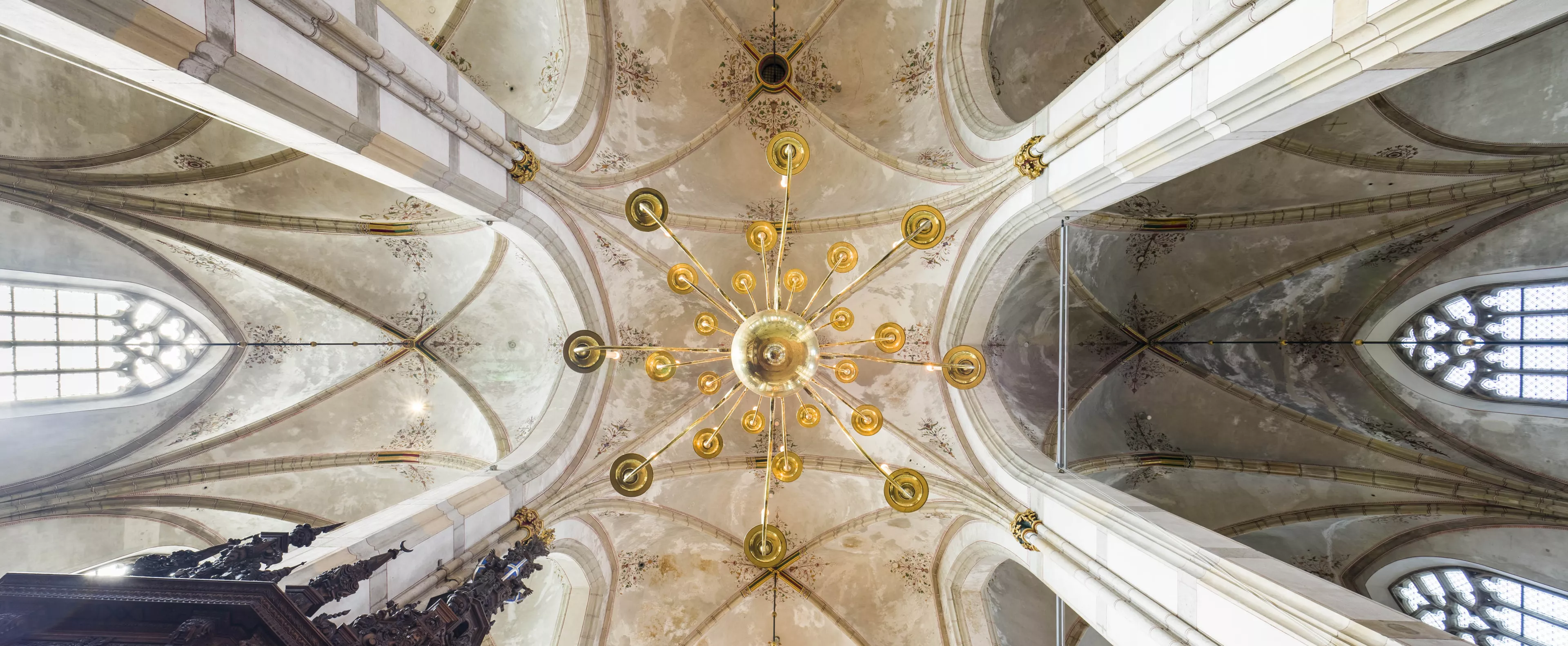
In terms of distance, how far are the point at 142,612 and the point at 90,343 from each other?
6.76m

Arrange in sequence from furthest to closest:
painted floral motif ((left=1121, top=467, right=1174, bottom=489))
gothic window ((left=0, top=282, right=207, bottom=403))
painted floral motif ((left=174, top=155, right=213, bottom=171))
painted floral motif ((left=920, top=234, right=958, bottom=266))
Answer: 1. painted floral motif ((left=1121, top=467, right=1174, bottom=489))
2. painted floral motif ((left=920, top=234, right=958, bottom=266))
3. painted floral motif ((left=174, top=155, right=213, bottom=171))
4. gothic window ((left=0, top=282, right=207, bottom=403))

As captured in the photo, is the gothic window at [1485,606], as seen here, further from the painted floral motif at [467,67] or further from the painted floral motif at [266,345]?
the painted floral motif at [266,345]

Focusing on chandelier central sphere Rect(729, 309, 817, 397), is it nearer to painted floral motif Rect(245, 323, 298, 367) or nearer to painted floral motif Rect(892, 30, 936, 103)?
painted floral motif Rect(892, 30, 936, 103)

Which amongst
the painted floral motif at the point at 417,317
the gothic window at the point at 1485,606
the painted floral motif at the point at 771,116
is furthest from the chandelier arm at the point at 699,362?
the gothic window at the point at 1485,606

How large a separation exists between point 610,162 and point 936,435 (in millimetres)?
6097

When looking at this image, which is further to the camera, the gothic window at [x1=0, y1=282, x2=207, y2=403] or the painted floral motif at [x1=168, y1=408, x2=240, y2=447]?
the painted floral motif at [x1=168, y1=408, x2=240, y2=447]

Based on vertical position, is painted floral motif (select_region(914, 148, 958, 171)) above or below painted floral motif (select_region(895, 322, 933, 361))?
above

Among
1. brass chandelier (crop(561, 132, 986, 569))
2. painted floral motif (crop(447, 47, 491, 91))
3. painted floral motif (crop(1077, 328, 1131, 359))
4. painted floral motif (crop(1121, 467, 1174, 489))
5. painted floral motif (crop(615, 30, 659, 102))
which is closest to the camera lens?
brass chandelier (crop(561, 132, 986, 569))

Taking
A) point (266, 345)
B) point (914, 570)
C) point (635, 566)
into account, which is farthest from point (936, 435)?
point (266, 345)

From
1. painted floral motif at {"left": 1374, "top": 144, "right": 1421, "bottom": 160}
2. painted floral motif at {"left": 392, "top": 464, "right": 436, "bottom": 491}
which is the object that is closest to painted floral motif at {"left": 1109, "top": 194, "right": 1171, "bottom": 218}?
painted floral motif at {"left": 1374, "top": 144, "right": 1421, "bottom": 160}

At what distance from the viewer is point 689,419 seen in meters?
9.61

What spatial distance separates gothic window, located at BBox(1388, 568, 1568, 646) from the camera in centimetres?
739

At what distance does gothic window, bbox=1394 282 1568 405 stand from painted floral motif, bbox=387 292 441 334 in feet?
48.0

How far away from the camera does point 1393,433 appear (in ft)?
29.4
